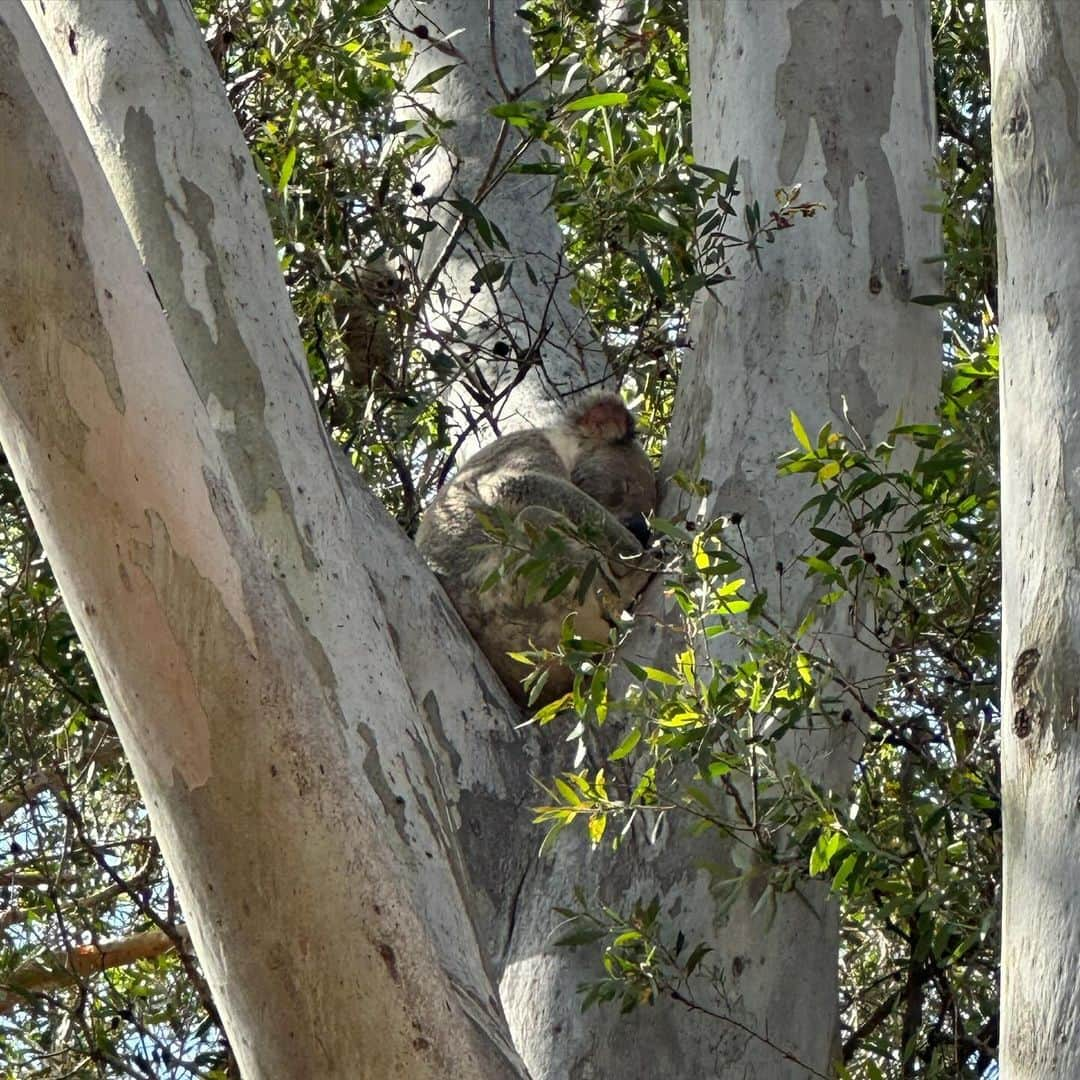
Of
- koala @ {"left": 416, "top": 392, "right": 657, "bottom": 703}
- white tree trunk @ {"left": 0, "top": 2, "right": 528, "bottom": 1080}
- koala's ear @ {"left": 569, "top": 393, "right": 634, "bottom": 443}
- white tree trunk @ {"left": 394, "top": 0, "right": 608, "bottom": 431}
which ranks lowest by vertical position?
white tree trunk @ {"left": 0, "top": 2, "right": 528, "bottom": 1080}

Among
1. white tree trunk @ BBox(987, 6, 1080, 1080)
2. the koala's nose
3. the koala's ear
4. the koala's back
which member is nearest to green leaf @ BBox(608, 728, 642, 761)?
white tree trunk @ BBox(987, 6, 1080, 1080)

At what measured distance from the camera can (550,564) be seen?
350 cm

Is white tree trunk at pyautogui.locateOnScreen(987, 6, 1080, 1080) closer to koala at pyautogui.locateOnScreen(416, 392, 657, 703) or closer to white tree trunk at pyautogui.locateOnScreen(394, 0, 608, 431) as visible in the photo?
koala at pyautogui.locateOnScreen(416, 392, 657, 703)

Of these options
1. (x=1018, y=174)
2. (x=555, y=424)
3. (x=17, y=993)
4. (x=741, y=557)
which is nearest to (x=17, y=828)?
(x=17, y=993)

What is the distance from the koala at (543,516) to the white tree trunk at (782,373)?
1.56 ft

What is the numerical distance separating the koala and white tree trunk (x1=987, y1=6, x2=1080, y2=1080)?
1663 mm

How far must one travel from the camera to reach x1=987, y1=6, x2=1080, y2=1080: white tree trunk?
178cm

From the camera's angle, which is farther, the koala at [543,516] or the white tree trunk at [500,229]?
the white tree trunk at [500,229]

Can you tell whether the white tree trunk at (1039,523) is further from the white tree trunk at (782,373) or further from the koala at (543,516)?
the koala at (543,516)

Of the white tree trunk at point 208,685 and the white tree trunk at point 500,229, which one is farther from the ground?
the white tree trunk at point 500,229

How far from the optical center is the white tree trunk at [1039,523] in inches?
69.9

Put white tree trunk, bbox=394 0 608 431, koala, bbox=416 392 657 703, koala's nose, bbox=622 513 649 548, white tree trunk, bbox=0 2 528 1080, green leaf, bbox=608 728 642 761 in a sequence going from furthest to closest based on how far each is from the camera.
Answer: koala's nose, bbox=622 513 649 548 < white tree trunk, bbox=394 0 608 431 < koala, bbox=416 392 657 703 < green leaf, bbox=608 728 642 761 < white tree trunk, bbox=0 2 528 1080

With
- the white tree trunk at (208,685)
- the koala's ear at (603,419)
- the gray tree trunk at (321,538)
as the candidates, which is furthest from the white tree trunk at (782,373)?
the koala's ear at (603,419)

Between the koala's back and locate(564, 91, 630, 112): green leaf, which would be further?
the koala's back
